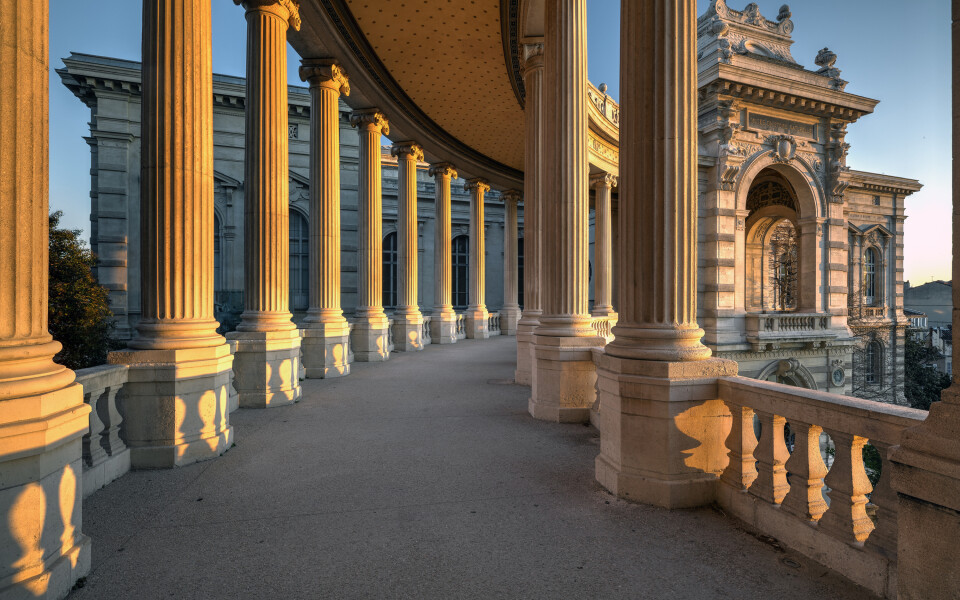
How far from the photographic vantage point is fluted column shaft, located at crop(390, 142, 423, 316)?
2133 centimetres

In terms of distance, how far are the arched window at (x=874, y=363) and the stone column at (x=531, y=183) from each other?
3236 centimetres

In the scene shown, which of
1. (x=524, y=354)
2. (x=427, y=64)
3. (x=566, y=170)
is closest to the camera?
(x=566, y=170)

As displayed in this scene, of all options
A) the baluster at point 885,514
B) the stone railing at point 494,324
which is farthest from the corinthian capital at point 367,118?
the baluster at point 885,514

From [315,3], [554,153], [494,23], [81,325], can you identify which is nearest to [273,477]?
[554,153]

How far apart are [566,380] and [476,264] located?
62.3 feet

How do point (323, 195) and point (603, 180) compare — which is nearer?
point (323, 195)

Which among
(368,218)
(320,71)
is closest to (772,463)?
(320,71)

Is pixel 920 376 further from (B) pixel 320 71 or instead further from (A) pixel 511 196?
(B) pixel 320 71

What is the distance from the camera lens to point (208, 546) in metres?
4.17

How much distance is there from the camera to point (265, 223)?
1020 centimetres

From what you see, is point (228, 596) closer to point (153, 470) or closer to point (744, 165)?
point (153, 470)

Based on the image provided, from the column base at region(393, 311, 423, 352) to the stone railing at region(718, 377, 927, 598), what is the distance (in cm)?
1684

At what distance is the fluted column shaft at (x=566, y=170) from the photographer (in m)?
8.98

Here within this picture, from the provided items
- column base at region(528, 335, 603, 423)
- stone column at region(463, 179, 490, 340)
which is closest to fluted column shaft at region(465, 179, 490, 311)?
stone column at region(463, 179, 490, 340)
